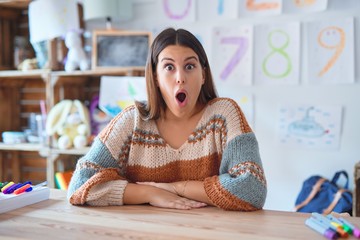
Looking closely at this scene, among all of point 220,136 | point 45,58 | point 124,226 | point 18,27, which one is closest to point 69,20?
point 45,58

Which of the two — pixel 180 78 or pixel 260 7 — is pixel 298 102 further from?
pixel 180 78

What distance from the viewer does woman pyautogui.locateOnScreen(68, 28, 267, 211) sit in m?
1.14

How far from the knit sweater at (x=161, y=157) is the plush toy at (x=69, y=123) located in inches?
41.8

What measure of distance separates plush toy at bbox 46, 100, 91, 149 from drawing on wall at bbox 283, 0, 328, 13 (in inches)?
47.6

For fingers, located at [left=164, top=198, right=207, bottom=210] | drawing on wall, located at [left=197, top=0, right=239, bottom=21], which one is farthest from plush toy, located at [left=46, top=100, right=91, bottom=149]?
fingers, located at [left=164, top=198, right=207, bottom=210]

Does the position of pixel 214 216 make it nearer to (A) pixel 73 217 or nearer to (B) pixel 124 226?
(B) pixel 124 226

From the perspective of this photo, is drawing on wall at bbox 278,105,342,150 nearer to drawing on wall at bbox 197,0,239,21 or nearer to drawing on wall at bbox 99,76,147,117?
drawing on wall at bbox 197,0,239,21

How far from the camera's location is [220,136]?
1262 mm

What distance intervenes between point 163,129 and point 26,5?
1703 millimetres

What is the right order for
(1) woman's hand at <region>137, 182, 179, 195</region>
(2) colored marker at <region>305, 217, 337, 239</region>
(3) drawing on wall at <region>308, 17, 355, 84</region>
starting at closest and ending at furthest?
1. (2) colored marker at <region>305, 217, 337, 239</region>
2. (1) woman's hand at <region>137, 182, 179, 195</region>
3. (3) drawing on wall at <region>308, 17, 355, 84</region>

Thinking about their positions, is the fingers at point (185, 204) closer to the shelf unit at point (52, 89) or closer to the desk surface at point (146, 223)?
the desk surface at point (146, 223)

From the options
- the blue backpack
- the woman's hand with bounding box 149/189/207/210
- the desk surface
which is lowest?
the blue backpack

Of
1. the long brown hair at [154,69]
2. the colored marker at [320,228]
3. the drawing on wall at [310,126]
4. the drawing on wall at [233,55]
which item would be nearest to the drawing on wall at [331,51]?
the drawing on wall at [310,126]

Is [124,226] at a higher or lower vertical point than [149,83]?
lower
